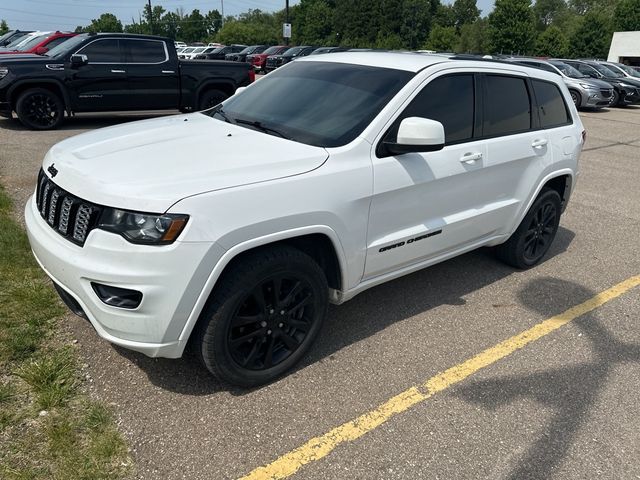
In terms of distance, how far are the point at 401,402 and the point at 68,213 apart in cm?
201

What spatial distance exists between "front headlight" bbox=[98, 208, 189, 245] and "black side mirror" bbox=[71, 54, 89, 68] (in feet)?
28.2

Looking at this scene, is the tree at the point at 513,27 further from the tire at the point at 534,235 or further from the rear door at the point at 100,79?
the tire at the point at 534,235

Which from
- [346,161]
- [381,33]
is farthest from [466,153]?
[381,33]

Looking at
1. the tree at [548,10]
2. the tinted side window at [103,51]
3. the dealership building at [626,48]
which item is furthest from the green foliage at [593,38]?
the tree at [548,10]

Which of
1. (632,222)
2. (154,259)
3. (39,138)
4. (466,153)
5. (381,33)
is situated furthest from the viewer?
(381,33)

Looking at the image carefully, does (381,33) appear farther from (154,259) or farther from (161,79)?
(154,259)

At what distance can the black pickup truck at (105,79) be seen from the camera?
954cm

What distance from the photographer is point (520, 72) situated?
14.0 ft

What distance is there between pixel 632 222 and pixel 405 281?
3590 millimetres

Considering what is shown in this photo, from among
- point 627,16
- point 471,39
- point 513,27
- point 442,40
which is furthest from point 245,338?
point 442,40

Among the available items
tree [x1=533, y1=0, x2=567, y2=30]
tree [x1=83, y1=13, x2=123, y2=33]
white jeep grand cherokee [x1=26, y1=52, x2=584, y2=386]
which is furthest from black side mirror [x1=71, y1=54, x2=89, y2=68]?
tree [x1=533, y1=0, x2=567, y2=30]

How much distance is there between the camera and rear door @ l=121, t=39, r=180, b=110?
10430mm

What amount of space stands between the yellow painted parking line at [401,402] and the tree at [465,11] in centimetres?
11273

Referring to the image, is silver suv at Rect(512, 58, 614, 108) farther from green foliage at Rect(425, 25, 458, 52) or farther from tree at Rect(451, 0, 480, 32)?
tree at Rect(451, 0, 480, 32)
